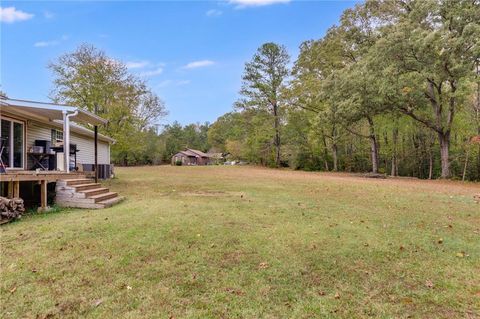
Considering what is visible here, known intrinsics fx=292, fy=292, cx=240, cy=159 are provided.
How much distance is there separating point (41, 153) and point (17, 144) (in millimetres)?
857

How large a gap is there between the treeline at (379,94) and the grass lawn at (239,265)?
37.7ft

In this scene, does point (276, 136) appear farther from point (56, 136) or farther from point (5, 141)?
point (5, 141)

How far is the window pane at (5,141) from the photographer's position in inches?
327

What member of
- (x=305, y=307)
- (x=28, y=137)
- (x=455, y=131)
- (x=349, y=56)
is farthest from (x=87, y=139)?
(x=455, y=131)

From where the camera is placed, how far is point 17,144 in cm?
904

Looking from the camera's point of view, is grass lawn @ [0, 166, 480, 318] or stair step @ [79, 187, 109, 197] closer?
grass lawn @ [0, 166, 480, 318]

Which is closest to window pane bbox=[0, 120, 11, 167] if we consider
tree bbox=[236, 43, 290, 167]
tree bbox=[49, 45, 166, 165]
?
tree bbox=[49, 45, 166, 165]

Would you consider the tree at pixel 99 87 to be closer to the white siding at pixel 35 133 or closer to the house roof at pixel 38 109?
the white siding at pixel 35 133

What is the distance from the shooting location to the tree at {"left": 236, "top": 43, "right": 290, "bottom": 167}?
100 feet

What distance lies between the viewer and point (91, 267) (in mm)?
3617

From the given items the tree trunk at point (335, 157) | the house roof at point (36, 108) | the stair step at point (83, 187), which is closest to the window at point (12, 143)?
the house roof at point (36, 108)

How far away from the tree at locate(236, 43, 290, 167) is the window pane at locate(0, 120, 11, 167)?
970 inches

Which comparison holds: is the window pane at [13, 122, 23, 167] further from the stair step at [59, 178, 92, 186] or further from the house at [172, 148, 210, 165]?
the house at [172, 148, 210, 165]

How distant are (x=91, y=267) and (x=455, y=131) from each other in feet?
73.4
